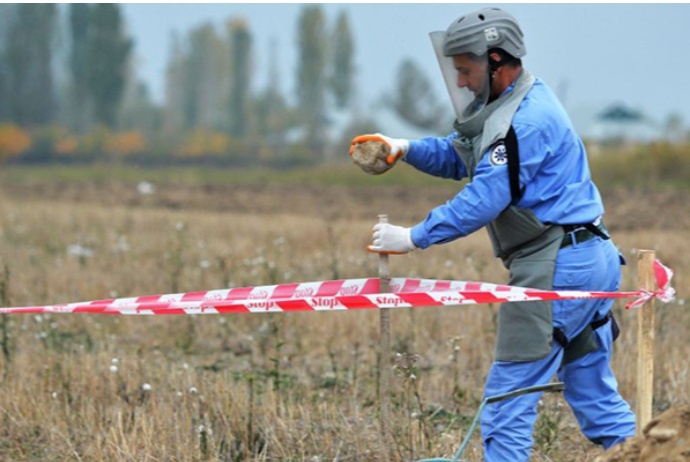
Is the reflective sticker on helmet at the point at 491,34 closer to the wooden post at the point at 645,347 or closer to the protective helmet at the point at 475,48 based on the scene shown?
the protective helmet at the point at 475,48

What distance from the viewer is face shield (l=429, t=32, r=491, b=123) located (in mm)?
3973

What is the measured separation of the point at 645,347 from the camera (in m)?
3.86

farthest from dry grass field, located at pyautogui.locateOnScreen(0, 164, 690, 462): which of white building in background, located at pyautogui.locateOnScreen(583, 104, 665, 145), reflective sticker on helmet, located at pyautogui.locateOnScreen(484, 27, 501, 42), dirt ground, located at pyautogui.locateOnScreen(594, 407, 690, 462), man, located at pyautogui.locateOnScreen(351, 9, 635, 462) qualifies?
white building in background, located at pyautogui.locateOnScreen(583, 104, 665, 145)

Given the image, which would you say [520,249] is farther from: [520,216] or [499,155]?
[499,155]

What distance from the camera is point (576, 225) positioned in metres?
3.97

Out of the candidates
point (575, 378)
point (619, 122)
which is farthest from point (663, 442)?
point (619, 122)

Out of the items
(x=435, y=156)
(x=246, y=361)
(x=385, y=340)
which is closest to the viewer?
(x=385, y=340)

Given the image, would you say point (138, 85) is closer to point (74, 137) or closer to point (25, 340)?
point (74, 137)

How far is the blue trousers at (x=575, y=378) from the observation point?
3.90 meters

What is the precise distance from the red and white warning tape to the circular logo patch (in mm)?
511

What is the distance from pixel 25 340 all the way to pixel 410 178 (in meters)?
25.5

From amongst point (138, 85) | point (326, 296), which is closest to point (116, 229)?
point (326, 296)

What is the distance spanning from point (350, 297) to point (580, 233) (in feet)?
3.30

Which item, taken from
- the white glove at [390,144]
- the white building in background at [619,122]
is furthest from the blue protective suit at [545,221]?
the white building in background at [619,122]
